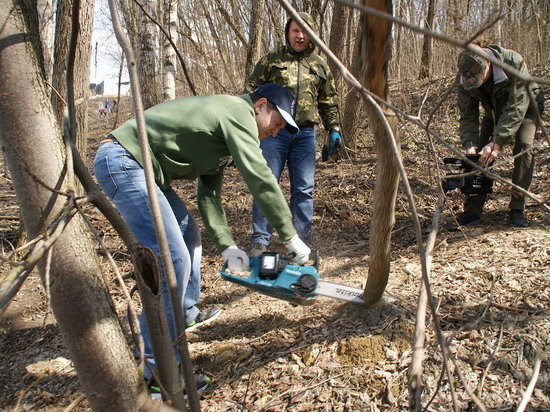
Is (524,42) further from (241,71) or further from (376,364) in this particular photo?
(376,364)

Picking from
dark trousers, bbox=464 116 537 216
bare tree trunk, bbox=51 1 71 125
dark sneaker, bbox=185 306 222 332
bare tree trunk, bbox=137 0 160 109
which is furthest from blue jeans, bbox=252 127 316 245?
bare tree trunk, bbox=137 0 160 109

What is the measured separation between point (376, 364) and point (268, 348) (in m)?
0.71

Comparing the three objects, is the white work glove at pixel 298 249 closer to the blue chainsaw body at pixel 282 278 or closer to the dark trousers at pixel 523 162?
the blue chainsaw body at pixel 282 278

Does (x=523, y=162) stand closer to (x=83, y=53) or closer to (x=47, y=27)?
(x=83, y=53)

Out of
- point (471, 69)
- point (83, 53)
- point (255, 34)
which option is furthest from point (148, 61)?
point (471, 69)

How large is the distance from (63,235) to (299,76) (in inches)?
121

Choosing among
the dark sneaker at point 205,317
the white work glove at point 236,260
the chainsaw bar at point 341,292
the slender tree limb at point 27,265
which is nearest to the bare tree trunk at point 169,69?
the dark sneaker at point 205,317

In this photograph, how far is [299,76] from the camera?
3.81m

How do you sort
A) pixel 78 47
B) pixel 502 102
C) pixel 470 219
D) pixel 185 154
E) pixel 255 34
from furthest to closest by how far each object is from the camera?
pixel 255 34
pixel 78 47
pixel 470 219
pixel 502 102
pixel 185 154

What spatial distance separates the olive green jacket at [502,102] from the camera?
337cm

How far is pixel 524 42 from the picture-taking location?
1146cm

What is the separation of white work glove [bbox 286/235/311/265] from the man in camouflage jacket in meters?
1.30

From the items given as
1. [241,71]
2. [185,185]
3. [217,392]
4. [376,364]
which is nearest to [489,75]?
[376,364]

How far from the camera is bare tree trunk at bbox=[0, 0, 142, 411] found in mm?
1057
